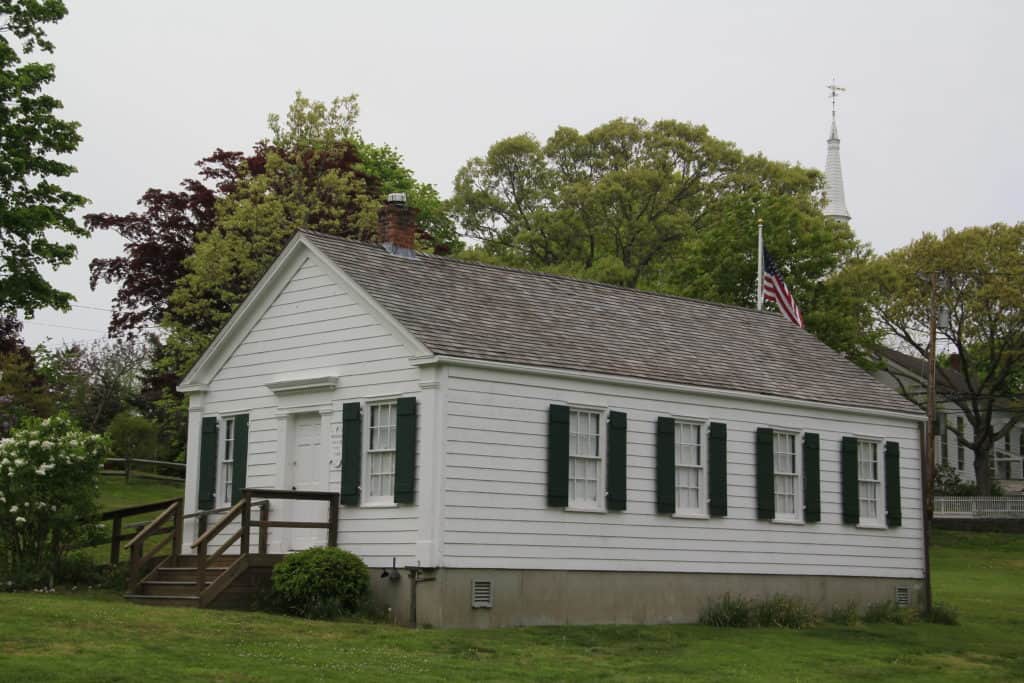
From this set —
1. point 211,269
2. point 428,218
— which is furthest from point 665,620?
point 428,218

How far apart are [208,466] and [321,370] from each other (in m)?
3.35

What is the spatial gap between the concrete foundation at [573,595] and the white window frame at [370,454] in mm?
1074

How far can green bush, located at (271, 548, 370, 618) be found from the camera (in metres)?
19.9

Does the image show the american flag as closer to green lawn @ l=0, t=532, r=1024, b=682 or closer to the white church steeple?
green lawn @ l=0, t=532, r=1024, b=682

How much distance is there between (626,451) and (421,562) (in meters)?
4.31

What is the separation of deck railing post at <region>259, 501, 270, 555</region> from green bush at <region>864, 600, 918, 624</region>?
37.0 ft

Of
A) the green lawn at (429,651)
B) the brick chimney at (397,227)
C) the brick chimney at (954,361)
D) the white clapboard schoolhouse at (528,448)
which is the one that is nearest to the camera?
the green lawn at (429,651)

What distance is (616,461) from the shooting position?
22328 mm

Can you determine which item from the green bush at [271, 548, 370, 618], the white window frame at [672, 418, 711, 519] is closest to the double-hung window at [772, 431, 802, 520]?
the white window frame at [672, 418, 711, 519]

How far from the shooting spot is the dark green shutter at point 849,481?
2631 cm

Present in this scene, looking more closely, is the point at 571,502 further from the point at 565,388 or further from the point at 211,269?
the point at 211,269

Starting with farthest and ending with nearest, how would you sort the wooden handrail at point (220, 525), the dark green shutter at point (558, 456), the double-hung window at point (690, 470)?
the double-hung window at point (690, 470) → the dark green shutter at point (558, 456) → the wooden handrail at point (220, 525)

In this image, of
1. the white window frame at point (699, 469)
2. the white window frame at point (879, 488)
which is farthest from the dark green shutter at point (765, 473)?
the white window frame at point (879, 488)

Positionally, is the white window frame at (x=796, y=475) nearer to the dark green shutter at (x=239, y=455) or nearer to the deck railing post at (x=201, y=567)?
the dark green shutter at (x=239, y=455)
